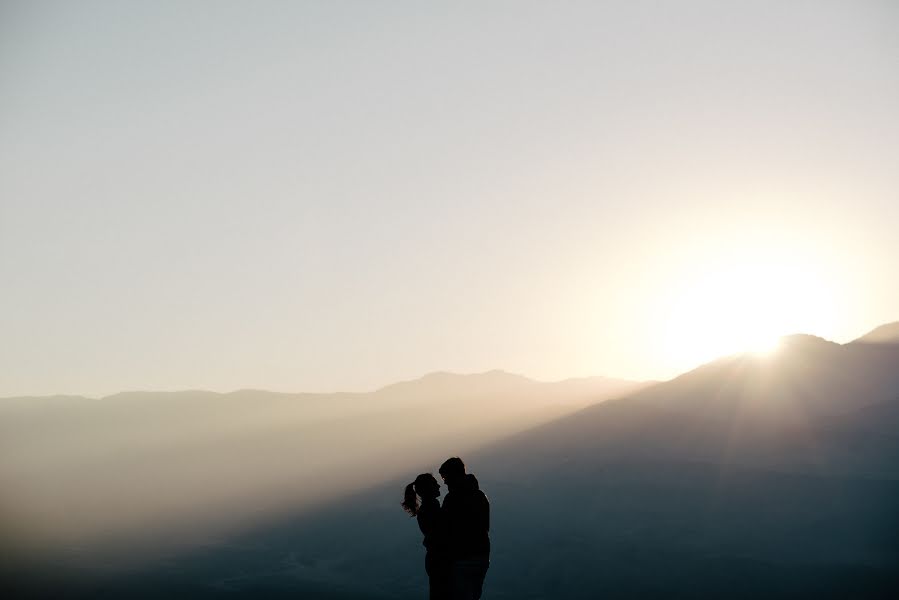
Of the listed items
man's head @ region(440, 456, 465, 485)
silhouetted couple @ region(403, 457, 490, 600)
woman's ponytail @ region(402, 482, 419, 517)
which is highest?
Answer: man's head @ region(440, 456, 465, 485)

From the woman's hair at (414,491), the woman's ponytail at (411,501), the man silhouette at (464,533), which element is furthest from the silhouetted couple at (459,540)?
the woman's ponytail at (411,501)

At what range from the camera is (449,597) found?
41.4ft

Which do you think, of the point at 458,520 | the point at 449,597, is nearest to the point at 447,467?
the point at 458,520

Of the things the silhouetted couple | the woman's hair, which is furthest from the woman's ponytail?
the silhouetted couple

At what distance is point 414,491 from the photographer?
1341cm

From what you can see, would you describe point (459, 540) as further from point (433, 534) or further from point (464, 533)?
point (433, 534)

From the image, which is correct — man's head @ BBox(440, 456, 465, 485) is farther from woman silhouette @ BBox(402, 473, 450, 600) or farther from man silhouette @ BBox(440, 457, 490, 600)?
woman silhouette @ BBox(402, 473, 450, 600)

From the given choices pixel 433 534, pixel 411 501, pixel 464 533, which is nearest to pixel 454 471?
pixel 464 533

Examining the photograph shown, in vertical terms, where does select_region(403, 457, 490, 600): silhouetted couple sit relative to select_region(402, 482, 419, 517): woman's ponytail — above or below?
below

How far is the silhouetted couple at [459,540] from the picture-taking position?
12.6 meters

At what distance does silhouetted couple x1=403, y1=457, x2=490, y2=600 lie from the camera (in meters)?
12.6

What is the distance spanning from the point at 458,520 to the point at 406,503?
1163mm

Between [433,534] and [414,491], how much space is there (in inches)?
31.3

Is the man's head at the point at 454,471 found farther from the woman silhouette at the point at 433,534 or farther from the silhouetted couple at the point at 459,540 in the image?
the woman silhouette at the point at 433,534
